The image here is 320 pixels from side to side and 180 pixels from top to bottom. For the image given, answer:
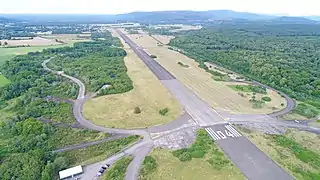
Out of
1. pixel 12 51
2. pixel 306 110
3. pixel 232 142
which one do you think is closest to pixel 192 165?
pixel 232 142

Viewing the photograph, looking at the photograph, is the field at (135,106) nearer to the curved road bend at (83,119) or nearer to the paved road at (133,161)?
the curved road bend at (83,119)

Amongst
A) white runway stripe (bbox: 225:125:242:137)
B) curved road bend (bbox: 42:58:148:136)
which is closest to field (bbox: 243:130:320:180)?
white runway stripe (bbox: 225:125:242:137)

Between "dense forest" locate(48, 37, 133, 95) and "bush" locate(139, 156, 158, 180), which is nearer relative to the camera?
"bush" locate(139, 156, 158, 180)

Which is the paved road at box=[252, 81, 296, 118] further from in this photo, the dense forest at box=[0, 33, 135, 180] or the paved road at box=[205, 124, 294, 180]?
the dense forest at box=[0, 33, 135, 180]

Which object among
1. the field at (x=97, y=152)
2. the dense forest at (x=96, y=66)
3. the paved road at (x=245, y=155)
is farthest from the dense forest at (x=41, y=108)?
the paved road at (x=245, y=155)

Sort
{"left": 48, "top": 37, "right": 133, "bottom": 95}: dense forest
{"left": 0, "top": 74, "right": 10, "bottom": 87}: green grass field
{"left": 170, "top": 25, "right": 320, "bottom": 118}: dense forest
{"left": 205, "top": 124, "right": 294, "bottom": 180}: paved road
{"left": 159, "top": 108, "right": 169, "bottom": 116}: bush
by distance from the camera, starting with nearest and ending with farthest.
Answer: {"left": 205, "top": 124, "right": 294, "bottom": 180}: paved road < {"left": 159, "top": 108, "right": 169, "bottom": 116}: bush < {"left": 170, "top": 25, "right": 320, "bottom": 118}: dense forest < {"left": 48, "top": 37, "right": 133, "bottom": 95}: dense forest < {"left": 0, "top": 74, "right": 10, "bottom": 87}: green grass field

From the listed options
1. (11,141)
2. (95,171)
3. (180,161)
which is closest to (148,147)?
(180,161)
